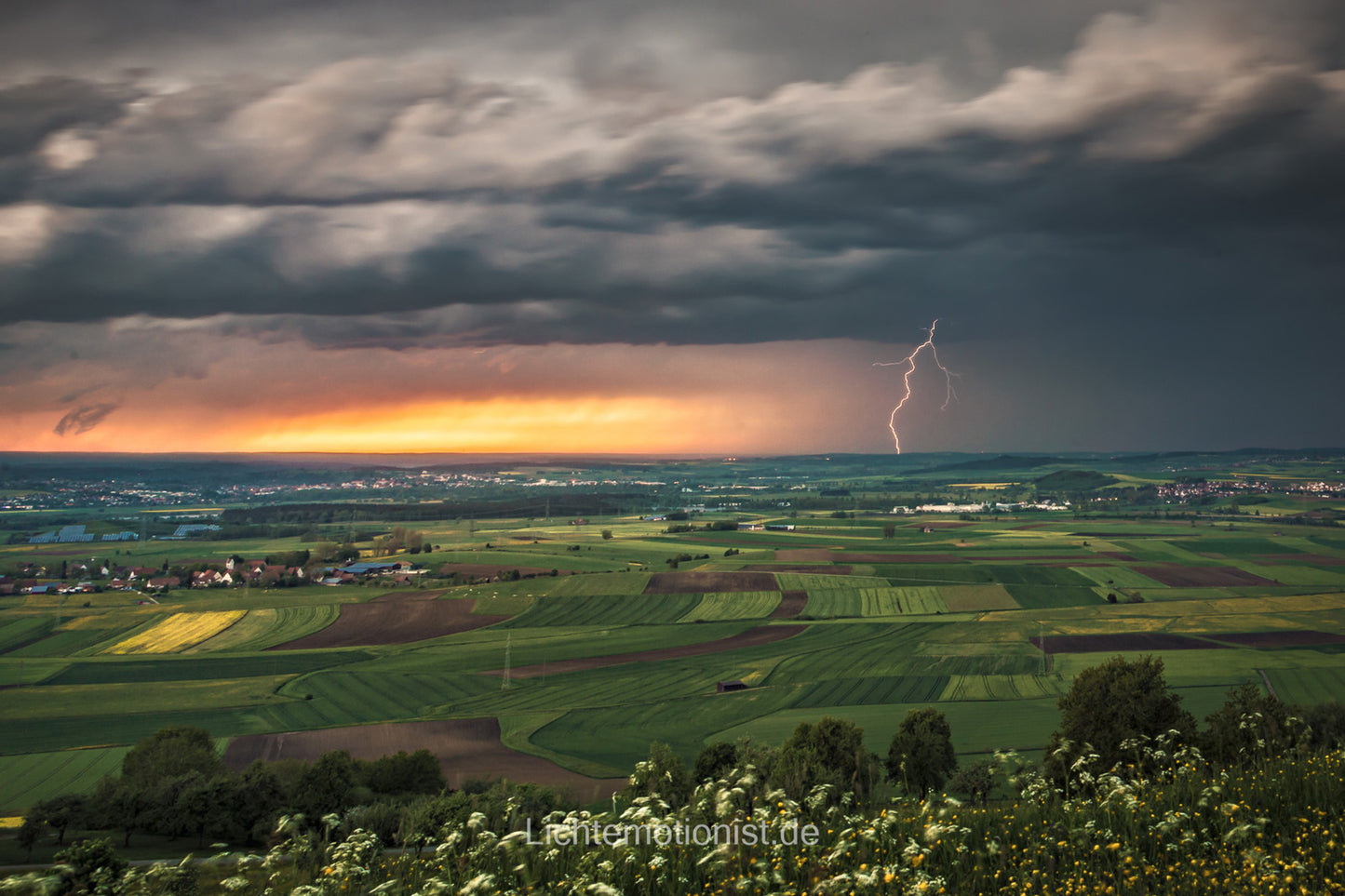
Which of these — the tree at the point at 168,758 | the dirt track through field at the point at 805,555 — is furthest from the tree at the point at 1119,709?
the dirt track through field at the point at 805,555

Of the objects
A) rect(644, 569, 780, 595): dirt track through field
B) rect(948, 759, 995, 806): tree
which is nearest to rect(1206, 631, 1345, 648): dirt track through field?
rect(644, 569, 780, 595): dirt track through field

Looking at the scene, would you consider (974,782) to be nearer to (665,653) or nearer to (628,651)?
(665,653)

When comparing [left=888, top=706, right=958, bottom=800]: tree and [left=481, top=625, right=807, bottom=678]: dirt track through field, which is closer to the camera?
[left=888, top=706, right=958, bottom=800]: tree

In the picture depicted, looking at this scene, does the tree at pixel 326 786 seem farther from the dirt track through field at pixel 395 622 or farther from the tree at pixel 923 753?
the dirt track through field at pixel 395 622

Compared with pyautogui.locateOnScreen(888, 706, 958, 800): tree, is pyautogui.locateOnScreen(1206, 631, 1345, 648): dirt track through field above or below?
below

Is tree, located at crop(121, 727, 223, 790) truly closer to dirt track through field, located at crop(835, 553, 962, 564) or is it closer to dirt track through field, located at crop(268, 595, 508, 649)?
dirt track through field, located at crop(268, 595, 508, 649)

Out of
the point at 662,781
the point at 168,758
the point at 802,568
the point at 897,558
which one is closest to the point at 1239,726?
the point at 662,781
